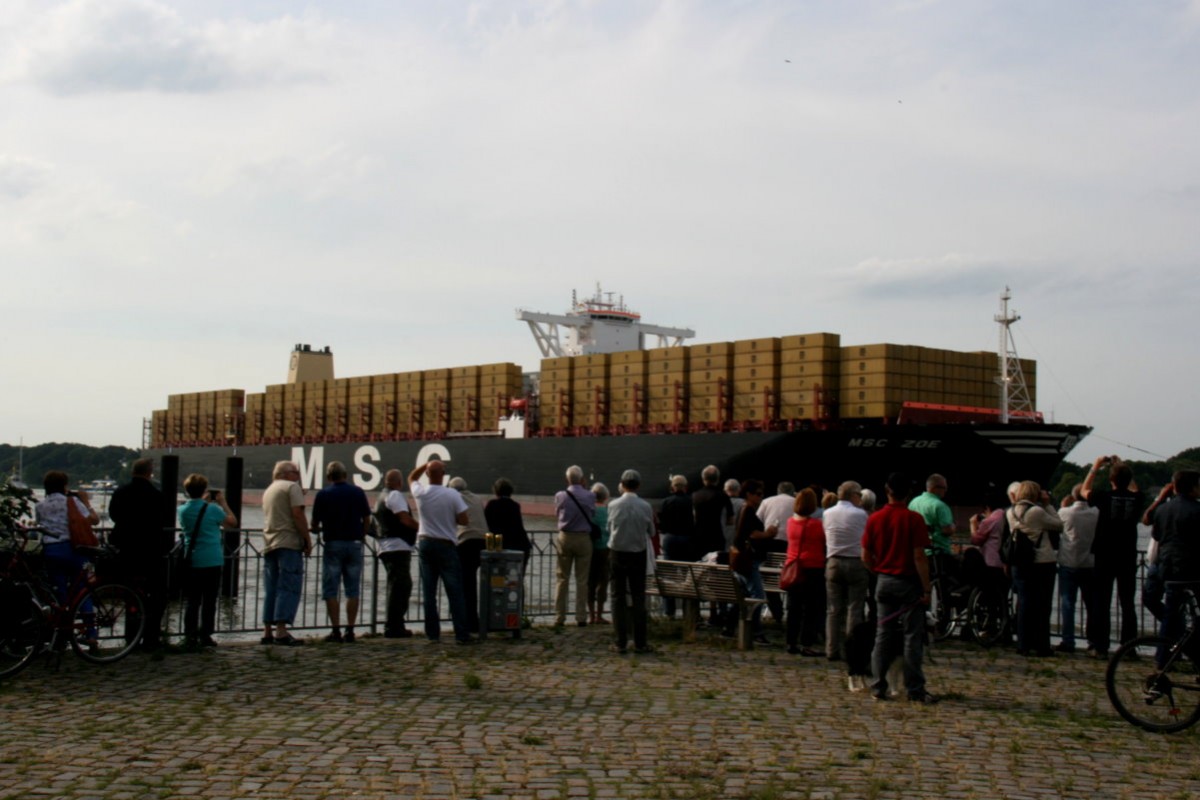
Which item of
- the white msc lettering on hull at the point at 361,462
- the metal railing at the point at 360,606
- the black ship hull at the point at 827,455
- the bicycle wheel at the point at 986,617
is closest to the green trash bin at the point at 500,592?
the metal railing at the point at 360,606

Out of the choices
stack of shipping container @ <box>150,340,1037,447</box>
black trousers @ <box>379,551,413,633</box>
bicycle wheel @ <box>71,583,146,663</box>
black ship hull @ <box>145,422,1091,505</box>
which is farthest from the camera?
stack of shipping container @ <box>150,340,1037,447</box>

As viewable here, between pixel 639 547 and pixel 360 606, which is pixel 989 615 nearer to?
pixel 639 547

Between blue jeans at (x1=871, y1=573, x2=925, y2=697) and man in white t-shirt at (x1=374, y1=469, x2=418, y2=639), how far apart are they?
4536 mm

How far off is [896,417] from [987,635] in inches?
963

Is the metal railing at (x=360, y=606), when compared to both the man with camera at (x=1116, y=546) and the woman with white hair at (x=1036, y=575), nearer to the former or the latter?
the man with camera at (x=1116, y=546)

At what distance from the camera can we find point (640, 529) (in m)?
10.3

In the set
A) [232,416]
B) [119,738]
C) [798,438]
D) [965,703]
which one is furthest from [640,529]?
[232,416]

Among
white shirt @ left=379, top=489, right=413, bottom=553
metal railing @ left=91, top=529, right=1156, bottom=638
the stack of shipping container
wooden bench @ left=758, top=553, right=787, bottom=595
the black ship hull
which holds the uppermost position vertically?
the stack of shipping container

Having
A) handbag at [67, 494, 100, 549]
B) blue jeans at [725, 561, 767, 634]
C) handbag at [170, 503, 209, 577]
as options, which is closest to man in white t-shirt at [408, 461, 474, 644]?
handbag at [170, 503, 209, 577]

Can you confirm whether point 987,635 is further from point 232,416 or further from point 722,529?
point 232,416

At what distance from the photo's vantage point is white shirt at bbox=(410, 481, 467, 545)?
34.4ft

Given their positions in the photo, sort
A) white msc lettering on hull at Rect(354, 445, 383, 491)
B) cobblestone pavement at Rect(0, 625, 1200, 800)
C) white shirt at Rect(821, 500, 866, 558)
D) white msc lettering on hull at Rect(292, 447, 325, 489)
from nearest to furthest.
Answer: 1. cobblestone pavement at Rect(0, 625, 1200, 800)
2. white shirt at Rect(821, 500, 866, 558)
3. white msc lettering on hull at Rect(354, 445, 383, 491)
4. white msc lettering on hull at Rect(292, 447, 325, 489)

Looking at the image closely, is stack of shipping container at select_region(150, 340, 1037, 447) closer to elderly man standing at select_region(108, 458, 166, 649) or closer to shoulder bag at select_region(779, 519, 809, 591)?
shoulder bag at select_region(779, 519, 809, 591)

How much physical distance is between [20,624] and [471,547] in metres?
4.13
